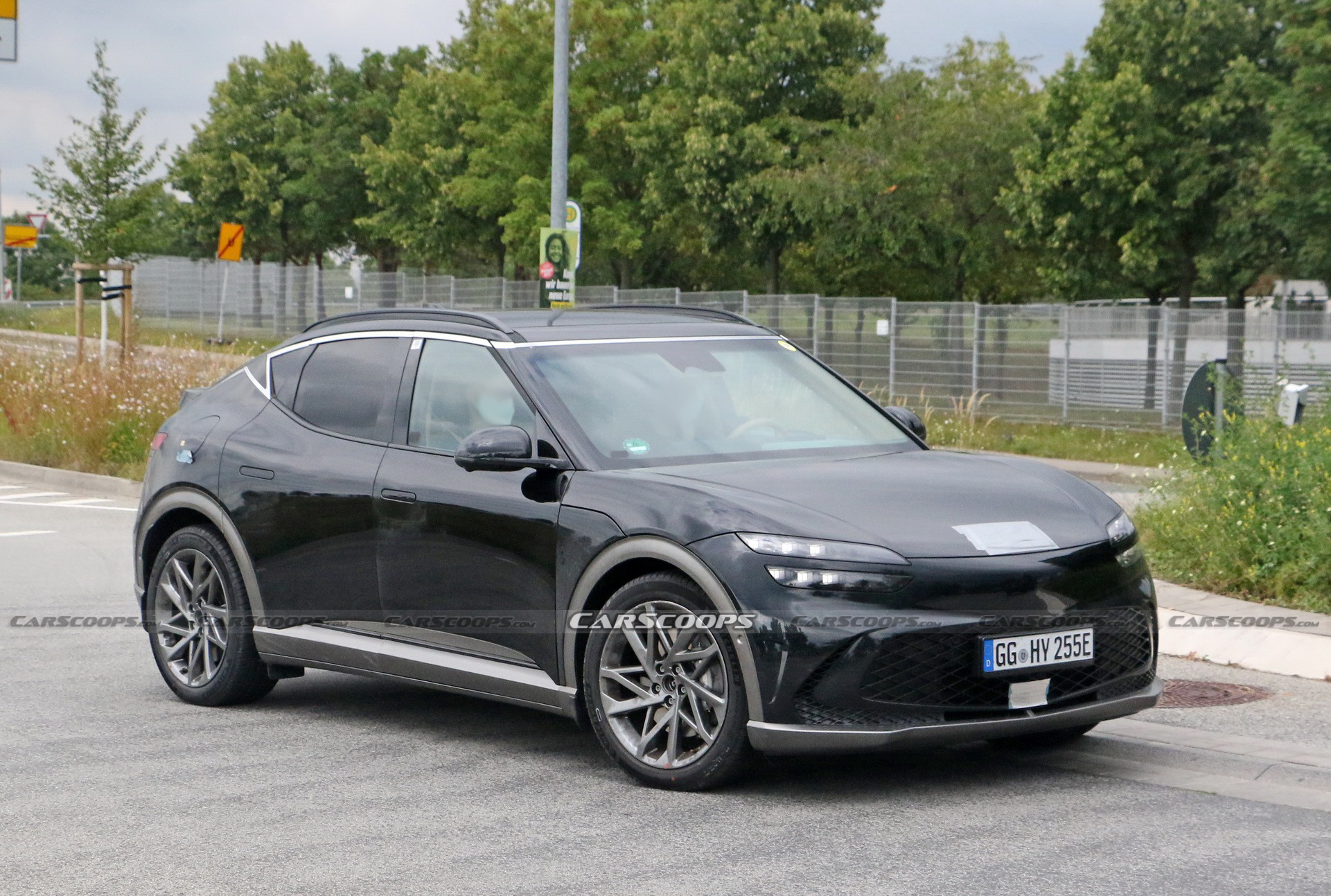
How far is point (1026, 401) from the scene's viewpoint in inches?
1199

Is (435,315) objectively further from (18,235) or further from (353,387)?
(18,235)

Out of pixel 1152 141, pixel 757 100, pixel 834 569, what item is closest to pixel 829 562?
pixel 834 569

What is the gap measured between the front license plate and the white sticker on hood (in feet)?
0.91

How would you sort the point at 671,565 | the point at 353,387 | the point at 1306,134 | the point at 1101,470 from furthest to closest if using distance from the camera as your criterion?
the point at 1306,134 < the point at 1101,470 < the point at 353,387 < the point at 671,565

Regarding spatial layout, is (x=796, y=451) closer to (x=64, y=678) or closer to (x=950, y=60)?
(x=64, y=678)

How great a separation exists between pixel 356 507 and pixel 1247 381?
398 inches

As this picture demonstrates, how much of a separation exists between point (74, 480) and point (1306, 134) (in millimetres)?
19278

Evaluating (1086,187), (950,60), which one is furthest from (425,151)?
(1086,187)

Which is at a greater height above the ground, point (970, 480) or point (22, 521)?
point (970, 480)

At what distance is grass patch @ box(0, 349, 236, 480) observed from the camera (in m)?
19.2

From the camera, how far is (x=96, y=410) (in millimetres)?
19578
